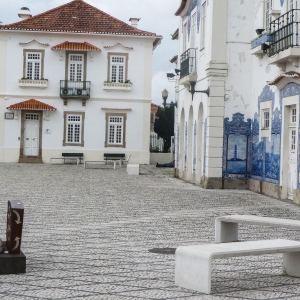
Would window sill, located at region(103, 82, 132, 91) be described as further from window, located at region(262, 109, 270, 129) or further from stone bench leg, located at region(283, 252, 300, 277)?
stone bench leg, located at region(283, 252, 300, 277)

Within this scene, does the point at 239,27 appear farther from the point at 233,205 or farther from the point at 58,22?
the point at 58,22

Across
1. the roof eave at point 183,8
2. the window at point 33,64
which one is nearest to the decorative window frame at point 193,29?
the roof eave at point 183,8

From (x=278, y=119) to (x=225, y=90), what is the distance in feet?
10.6

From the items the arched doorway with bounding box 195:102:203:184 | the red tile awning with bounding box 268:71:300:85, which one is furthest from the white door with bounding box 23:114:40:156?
the red tile awning with bounding box 268:71:300:85

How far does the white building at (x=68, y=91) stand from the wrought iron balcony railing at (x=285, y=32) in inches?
827

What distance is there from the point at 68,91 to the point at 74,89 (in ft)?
1.15

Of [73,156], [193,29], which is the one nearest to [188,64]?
[193,29]

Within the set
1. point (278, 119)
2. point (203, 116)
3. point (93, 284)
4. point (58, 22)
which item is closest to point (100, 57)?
point (58, 22)

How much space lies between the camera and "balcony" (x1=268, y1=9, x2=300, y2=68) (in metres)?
16.2

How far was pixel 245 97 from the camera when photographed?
21562 mm

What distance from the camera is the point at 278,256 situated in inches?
361

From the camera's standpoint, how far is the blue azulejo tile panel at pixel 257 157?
66.7ft

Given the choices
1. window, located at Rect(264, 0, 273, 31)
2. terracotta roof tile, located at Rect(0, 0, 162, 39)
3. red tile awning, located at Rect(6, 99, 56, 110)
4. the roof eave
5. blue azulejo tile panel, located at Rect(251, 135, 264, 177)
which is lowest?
blue azulejo tile panel, located at Rect(251, 135, 264, 177)

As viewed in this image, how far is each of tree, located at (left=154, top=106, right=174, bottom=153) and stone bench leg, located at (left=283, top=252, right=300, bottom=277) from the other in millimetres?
38148
